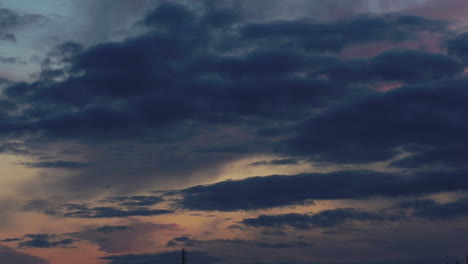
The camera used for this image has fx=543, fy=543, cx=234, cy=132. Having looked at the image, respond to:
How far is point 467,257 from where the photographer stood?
506 feet

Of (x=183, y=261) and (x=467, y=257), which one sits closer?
(x=183, y=261)

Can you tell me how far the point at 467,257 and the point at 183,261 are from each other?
304 feet

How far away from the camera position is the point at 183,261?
10256 cm
